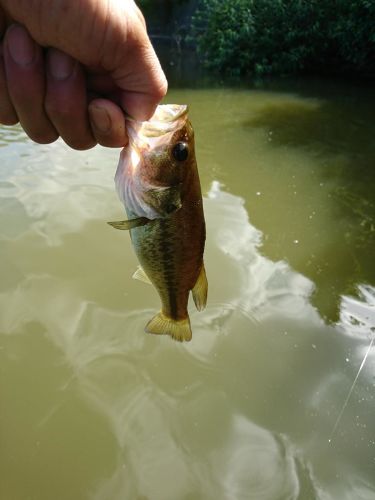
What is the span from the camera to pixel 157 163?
1703 millimetres

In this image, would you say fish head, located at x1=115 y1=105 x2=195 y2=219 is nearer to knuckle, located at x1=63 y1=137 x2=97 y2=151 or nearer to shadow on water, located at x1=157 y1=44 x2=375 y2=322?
knuckle, located at x1=63 y1=137 x2=97 y2=151

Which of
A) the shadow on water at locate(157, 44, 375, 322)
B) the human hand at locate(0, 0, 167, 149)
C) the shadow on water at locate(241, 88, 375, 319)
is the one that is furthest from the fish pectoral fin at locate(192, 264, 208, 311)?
the shadow on water at locate(241, 88, 375, 319)

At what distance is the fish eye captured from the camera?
5.51 ft

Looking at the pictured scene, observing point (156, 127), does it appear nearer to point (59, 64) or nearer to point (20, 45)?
point (59, 64)

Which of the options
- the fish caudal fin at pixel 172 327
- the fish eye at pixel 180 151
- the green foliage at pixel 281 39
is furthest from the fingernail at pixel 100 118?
the green foliage at pixel 281 39

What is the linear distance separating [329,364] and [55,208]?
11.3 feet

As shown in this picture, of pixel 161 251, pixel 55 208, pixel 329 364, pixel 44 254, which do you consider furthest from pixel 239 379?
pixel 55 208

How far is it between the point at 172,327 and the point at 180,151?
0.93 metres

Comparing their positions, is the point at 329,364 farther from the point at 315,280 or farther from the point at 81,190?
Result: the point at 81,190

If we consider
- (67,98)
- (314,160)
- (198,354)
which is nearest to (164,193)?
(67,98)

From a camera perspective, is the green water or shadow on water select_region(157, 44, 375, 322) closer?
the green water

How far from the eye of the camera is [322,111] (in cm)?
1012

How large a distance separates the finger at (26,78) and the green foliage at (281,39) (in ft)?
47.4

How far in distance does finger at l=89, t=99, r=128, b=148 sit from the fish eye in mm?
196
